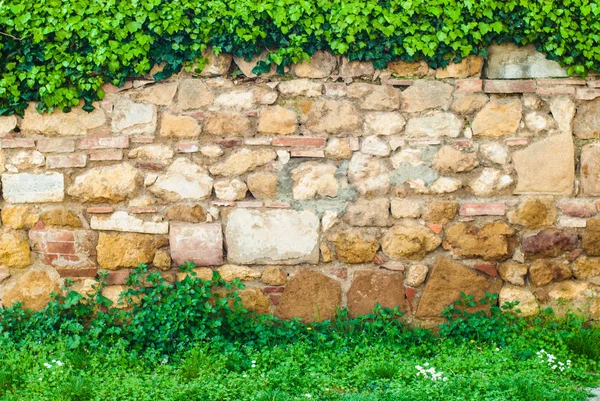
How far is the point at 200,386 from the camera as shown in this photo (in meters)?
3.49

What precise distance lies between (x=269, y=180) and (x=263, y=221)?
0.87ft

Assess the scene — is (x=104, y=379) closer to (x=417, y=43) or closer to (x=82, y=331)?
(x=82, y=331)

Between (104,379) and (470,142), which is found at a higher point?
(470,142)

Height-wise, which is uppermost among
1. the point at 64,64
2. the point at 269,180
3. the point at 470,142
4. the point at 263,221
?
the point at 64,64

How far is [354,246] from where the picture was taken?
4.17 m

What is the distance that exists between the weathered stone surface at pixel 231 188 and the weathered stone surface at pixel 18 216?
1.19m

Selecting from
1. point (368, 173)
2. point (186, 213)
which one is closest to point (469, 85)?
point (368, 173)

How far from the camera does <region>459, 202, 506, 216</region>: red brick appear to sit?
4.17 meters

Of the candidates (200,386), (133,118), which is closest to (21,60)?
(133,118)

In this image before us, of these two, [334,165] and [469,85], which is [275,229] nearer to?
[334,165]

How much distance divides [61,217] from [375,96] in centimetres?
216

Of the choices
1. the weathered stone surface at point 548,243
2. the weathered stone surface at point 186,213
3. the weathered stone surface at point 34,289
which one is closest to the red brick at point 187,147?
the weathered stone surface at point 186,213

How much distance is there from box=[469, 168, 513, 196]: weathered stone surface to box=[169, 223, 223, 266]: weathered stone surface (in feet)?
5.46

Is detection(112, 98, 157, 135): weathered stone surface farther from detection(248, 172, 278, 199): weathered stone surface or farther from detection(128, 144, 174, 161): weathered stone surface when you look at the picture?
detection(248, 172, 278, 199): weathered stone surface
